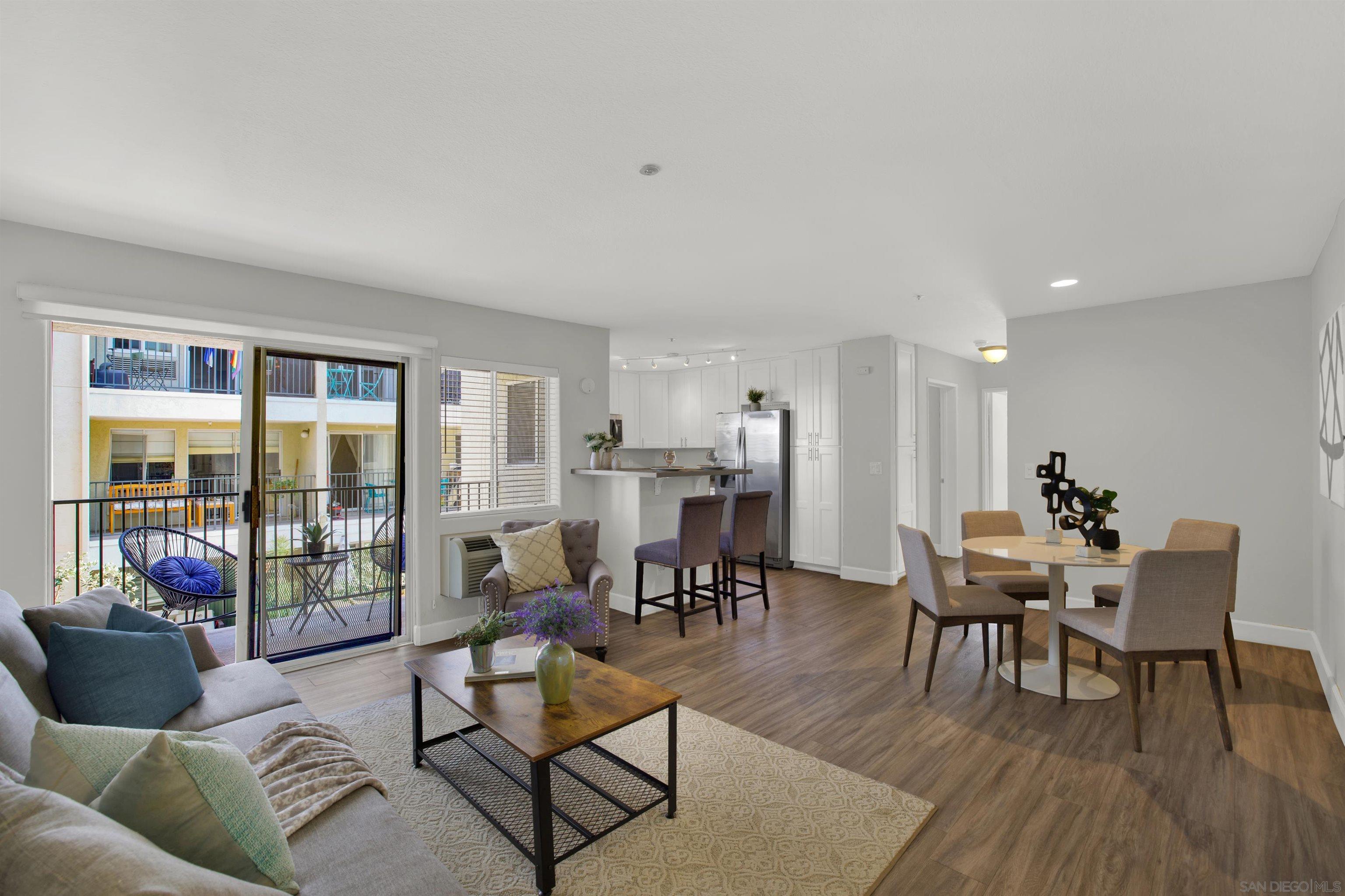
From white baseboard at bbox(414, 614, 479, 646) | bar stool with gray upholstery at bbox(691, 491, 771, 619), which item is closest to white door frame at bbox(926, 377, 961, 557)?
bar stool with gray upholstery at bbox(691, 491, 771, 619)

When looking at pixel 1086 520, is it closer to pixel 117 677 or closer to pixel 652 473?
pixel 652 473

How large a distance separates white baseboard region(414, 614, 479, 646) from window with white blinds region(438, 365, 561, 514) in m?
0.79

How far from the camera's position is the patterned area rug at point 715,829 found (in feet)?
6.27

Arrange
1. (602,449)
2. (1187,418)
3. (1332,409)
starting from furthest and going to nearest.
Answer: (602,449)
(1187,418)
(1332,409)

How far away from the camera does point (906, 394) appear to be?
6.18 meters

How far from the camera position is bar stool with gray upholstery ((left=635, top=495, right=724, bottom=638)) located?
14.2 feet

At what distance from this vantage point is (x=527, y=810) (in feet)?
7.54

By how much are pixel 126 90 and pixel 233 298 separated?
1.85m

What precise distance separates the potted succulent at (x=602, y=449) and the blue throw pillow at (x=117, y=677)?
10.3 feet

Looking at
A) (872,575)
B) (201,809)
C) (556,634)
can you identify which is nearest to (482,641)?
(556,634)

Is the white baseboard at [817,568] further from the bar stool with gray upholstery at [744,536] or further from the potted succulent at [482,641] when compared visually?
the potted succulent at [482,641]

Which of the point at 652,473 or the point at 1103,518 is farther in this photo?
the point at 652,473

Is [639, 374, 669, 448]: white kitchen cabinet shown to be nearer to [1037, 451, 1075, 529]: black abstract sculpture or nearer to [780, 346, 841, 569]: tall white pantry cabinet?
[780, 346, 841, 569]: tall white pantry cabinet

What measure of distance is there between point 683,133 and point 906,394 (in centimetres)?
473
